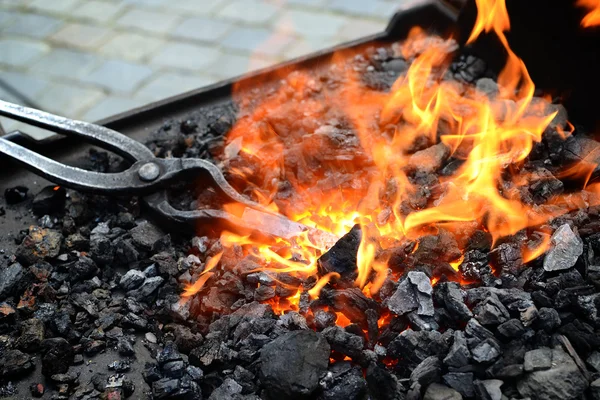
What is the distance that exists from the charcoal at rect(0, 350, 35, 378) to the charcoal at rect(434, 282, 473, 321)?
1.47 meters

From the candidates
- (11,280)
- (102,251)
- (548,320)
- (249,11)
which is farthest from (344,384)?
(249,11)

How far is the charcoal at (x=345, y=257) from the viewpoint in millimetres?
2225

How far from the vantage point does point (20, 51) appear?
488 cm

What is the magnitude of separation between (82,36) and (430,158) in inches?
138

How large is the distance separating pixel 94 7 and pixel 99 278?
3546mm

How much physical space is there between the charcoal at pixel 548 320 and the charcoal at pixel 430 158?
822mm

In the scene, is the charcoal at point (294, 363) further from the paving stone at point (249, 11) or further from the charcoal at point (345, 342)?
the paving stone at point (249, 11)

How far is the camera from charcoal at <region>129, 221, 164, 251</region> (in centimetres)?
253

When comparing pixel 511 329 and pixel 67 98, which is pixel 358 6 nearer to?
pixel 67 98

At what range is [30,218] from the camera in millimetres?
2709

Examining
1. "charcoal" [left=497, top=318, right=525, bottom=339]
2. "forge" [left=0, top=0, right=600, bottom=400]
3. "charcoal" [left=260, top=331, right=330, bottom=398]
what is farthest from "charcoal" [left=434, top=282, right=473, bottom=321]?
"charcoal" [left=260, top=331, right=330, bottom=398]

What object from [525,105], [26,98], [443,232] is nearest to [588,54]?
[525,105]

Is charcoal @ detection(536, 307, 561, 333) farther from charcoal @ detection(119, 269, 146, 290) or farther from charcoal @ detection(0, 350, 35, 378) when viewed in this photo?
charcoal @ detection(0, 350, 35, 378)

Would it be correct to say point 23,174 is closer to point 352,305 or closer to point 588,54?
point 352,305
